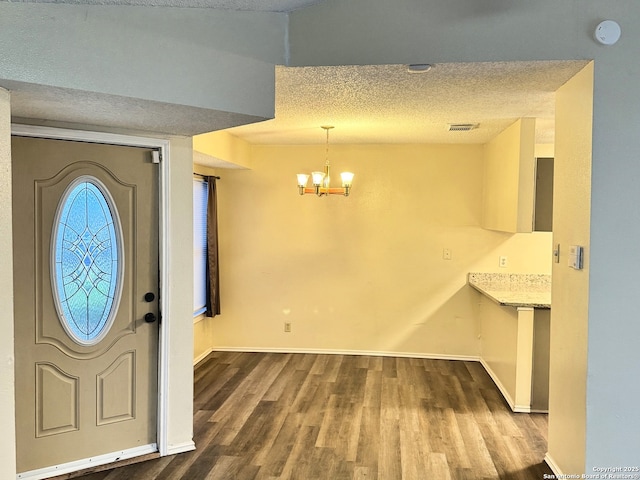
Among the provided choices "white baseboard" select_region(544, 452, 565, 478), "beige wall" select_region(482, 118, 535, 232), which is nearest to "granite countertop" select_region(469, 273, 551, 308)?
"beige wall" select_region(482, 118, 535, 232)

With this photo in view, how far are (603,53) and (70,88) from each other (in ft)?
8.08

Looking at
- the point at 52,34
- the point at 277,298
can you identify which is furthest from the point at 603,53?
the point at 277,298

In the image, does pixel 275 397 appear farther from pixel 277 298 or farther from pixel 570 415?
pixel 570 415

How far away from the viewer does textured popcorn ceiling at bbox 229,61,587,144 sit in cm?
282

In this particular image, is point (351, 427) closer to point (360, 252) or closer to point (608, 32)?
point (360, 252)

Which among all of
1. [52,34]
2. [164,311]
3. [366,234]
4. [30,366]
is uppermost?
[52,34]

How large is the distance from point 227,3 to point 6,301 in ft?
5.40

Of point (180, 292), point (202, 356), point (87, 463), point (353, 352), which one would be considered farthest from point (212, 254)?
point (87, 463)

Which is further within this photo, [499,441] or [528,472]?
[499,441]

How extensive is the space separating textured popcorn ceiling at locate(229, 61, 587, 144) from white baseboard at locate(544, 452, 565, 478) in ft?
7.39

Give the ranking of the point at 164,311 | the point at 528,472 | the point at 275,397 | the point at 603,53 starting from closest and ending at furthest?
the point at 603,53 < the point at 528,472 < the point at 164,311 < the point at 275,397

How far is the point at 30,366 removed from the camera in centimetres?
301

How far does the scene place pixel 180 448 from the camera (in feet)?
11.4

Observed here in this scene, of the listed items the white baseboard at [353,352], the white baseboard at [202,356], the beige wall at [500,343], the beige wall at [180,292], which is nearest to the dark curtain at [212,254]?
the white baseboard at [202,356]
